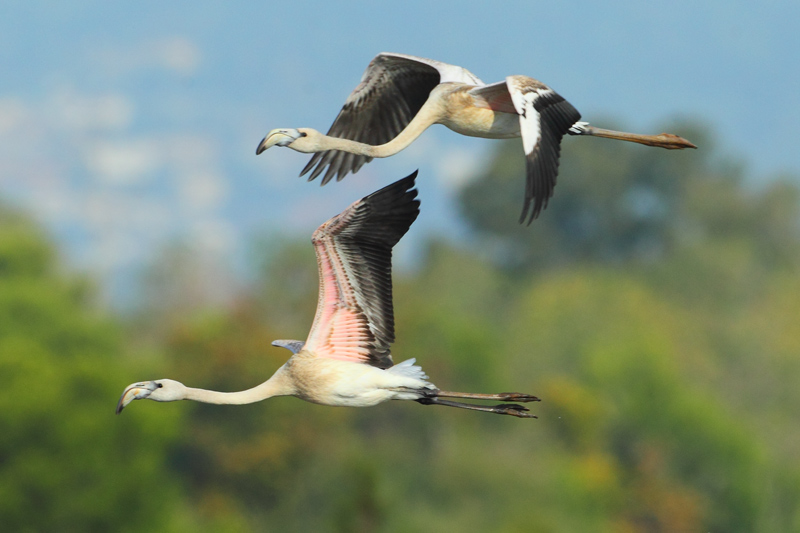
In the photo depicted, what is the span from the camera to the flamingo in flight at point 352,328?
15859 mm

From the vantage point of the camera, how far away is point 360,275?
1614 cm

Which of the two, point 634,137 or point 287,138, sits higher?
point 634,137

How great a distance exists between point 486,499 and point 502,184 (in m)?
84.4

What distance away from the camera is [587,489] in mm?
74812

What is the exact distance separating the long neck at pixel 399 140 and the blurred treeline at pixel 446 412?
1600 inches

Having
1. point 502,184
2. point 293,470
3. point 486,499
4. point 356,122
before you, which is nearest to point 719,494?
point 486,499

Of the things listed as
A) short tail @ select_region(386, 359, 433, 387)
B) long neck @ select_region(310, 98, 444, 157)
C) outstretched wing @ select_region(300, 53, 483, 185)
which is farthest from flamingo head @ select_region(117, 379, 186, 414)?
outstretched wing @ select_region(300, 53, 483, 185)

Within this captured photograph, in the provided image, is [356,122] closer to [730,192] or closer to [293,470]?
[293,470]

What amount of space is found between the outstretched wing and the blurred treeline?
126ft

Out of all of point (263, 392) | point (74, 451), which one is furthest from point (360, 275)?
point (74, 451)

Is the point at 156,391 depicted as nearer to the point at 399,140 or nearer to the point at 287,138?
the point at 287,138

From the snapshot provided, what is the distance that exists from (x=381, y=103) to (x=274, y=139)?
4.23m

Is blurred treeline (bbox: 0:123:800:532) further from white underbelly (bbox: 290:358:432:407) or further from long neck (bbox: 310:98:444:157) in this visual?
white underbelly (bbox: 290:358:432:407)

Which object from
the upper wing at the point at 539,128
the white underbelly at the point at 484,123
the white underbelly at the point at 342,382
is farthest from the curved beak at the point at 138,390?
the white underbelly at the point at 484,123
